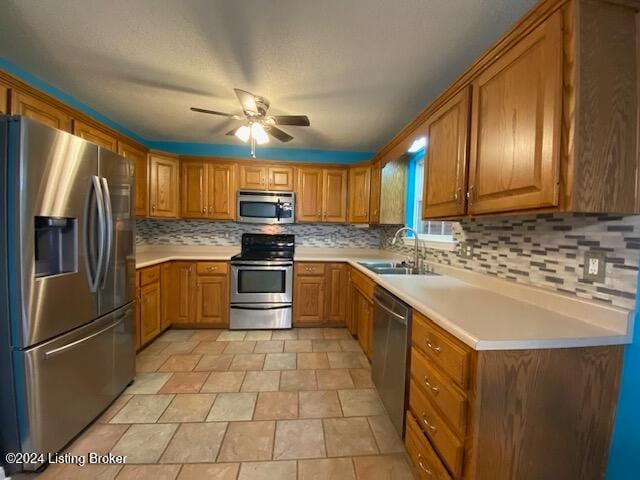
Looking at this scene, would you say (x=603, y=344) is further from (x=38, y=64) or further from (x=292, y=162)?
(x=38, y=64)

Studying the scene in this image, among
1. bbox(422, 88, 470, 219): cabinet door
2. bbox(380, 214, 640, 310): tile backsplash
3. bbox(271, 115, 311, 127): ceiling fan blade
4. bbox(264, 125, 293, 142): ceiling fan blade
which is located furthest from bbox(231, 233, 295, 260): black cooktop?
bbox(380, 214, 640, 310): tile backsplash

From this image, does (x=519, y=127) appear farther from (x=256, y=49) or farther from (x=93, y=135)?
(x=93, y=135)

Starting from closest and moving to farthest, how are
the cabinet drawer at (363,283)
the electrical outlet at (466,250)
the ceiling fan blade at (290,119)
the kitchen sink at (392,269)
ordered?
the electrical outlet at (466,250), the ceiling fan blade at (290,119), the cabinet drawer at (363,283), the kitchen sink at (392,269)

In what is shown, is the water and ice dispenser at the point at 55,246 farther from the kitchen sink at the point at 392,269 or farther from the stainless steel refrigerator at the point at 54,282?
the kitchen sink at the point at 392,269

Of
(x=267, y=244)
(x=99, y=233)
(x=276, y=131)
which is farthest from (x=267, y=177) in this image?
(x=99, y=233)

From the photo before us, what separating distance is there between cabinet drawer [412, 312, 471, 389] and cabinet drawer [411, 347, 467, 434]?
4 cm

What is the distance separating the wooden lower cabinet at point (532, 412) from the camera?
3.08 ft

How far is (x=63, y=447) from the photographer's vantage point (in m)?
1.46

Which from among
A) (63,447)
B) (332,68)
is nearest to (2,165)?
(63,447)

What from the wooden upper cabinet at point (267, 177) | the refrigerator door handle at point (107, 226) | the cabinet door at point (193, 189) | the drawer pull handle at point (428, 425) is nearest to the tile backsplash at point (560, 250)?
the drawer pull handle at point (428, 425)

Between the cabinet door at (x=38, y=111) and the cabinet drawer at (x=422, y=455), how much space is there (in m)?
2.97

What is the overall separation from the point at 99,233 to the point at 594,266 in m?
2.52

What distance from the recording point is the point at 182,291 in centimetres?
319

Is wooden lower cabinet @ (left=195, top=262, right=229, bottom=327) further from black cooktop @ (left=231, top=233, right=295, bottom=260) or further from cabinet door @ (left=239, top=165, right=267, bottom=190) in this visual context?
cabinet door @ (left=239, top=165, right=267, bottom=190)
